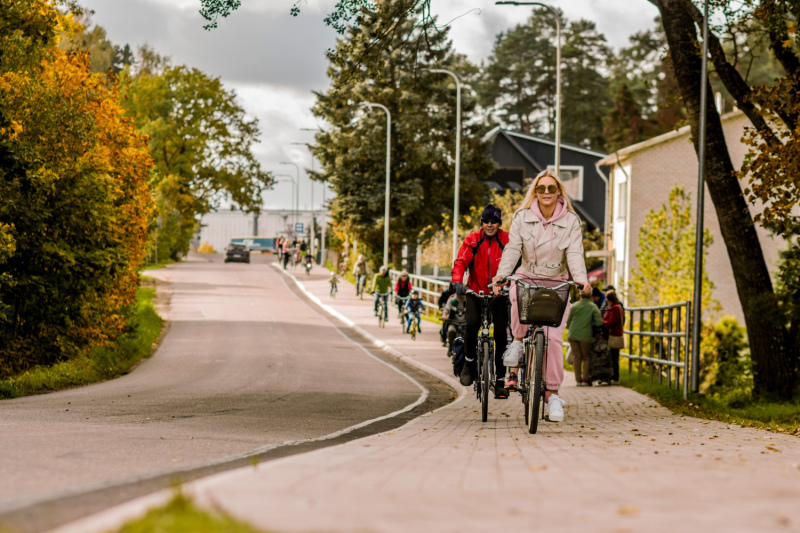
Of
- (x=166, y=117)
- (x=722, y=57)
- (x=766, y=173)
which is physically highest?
(x=166, y=117)

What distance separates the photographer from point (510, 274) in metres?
8.89

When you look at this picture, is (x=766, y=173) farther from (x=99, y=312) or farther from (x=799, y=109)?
(x=99, y=312)

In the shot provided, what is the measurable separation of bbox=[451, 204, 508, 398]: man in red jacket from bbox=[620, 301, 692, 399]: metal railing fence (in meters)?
6.05

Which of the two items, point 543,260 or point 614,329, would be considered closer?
point 543,260

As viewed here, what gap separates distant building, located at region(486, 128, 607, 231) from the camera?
200ft

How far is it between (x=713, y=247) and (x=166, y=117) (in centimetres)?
3961

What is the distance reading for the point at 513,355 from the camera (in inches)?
343

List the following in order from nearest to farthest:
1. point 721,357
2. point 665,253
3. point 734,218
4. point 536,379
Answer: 1. point 536,379
2. point 734,218
3. point 721,357
4. point 665,253

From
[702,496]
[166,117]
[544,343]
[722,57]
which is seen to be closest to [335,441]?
[544,343]

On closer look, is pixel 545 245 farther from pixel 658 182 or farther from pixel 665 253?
pixel 658 182

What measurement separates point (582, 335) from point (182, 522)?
13.8m

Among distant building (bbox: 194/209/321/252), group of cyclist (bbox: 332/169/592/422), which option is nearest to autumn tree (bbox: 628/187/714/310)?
group of cyclist (bbox: 332/169/592/422)

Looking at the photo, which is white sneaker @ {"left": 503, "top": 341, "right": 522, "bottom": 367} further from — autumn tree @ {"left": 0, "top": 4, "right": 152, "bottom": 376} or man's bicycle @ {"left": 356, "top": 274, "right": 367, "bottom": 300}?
man's bicycle @ {"left": 356, "top": 274, "right": 367, "bottom": 300}

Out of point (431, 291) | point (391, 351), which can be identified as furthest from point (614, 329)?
point (431, 291)
